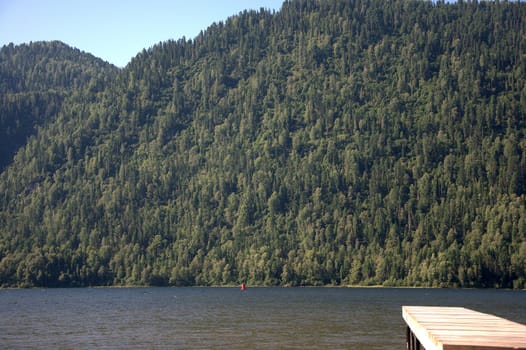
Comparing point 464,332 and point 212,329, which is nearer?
point 464,332

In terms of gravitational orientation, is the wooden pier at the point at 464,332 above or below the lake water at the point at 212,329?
above

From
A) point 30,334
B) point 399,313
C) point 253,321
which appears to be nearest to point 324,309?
point 399,313

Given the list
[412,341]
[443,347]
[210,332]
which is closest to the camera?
[443,347]

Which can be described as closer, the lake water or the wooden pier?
the wooden pier

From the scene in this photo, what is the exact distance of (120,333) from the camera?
90.2 meters

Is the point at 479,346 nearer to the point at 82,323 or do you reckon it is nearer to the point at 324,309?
the point at 82,323

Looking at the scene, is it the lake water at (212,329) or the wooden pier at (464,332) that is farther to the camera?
the lake water at (212,329)

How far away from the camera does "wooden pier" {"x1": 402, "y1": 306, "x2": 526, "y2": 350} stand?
104 ft

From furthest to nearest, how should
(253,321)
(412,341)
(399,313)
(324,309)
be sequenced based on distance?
(324,309) < (399,313) < (253,321) < (412,341)

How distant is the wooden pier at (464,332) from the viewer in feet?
104

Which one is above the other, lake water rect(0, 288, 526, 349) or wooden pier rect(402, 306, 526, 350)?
wooden pier rect(402, 306, 526, 350)

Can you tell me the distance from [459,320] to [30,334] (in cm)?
6090

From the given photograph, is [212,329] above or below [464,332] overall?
below

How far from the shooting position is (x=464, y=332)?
36.7 metres
